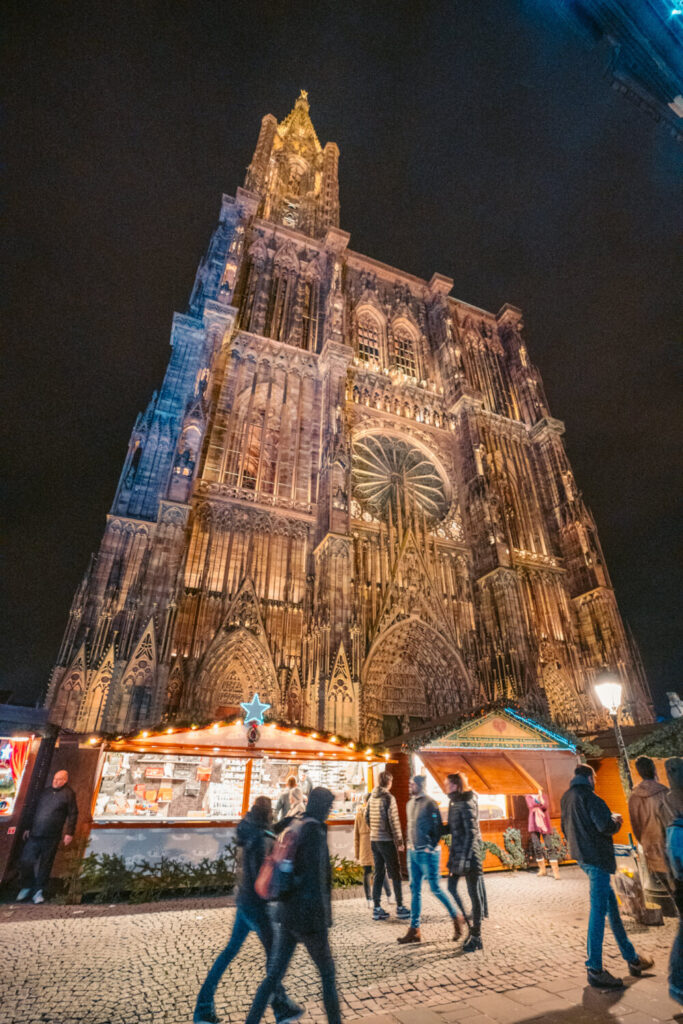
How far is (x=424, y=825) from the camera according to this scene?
5426 mm

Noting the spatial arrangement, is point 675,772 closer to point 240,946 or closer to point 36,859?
point 240,946

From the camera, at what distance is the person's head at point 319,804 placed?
3.26 m

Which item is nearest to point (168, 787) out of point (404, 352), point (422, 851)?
point (422, 851)

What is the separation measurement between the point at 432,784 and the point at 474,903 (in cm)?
516

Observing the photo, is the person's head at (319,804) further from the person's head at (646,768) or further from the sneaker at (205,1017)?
the person's head at (646,768)

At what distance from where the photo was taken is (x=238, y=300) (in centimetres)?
2416

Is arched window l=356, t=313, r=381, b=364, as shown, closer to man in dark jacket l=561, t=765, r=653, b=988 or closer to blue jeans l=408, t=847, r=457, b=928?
blue jeans l=408, t=847, r=457, b=928

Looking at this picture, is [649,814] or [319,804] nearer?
[319,804]

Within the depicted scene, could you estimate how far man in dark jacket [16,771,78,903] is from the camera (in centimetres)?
690

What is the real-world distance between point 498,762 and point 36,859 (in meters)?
8.60

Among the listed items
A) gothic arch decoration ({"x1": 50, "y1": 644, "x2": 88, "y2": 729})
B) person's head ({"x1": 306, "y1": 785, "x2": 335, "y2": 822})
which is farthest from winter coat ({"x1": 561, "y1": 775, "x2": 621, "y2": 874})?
gothic arch decoration ({"x1": 50, "y1": 644, "x2": 88, "y2": 729})

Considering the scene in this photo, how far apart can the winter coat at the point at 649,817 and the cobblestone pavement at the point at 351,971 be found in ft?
2.57

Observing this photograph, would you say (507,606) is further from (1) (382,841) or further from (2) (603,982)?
(2) (603,982)

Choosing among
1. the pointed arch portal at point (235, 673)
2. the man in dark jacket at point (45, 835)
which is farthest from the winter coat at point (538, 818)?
the man in dark jacket at point (45, 835)
